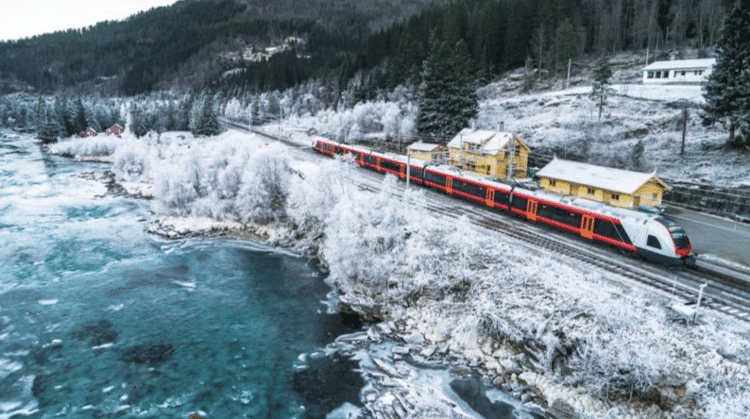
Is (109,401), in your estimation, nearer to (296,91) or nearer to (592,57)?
(592,57)

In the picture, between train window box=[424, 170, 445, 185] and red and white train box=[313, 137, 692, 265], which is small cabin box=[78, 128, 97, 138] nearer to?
red and white train box=[313, 137, 692, 265]

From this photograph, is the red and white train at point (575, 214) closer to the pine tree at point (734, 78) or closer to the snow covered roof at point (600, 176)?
the snow covered roof at point (600, 176)

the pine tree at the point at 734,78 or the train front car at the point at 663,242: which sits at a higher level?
the pine tree at the point at 734,78

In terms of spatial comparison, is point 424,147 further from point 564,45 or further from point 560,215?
point 564,45

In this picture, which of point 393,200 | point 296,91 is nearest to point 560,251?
point 393,200

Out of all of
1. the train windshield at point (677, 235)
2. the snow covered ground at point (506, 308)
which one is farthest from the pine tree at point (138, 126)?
the train windshield at point (677, 235)

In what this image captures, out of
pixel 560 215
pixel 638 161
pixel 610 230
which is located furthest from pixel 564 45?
pixel 610 230
